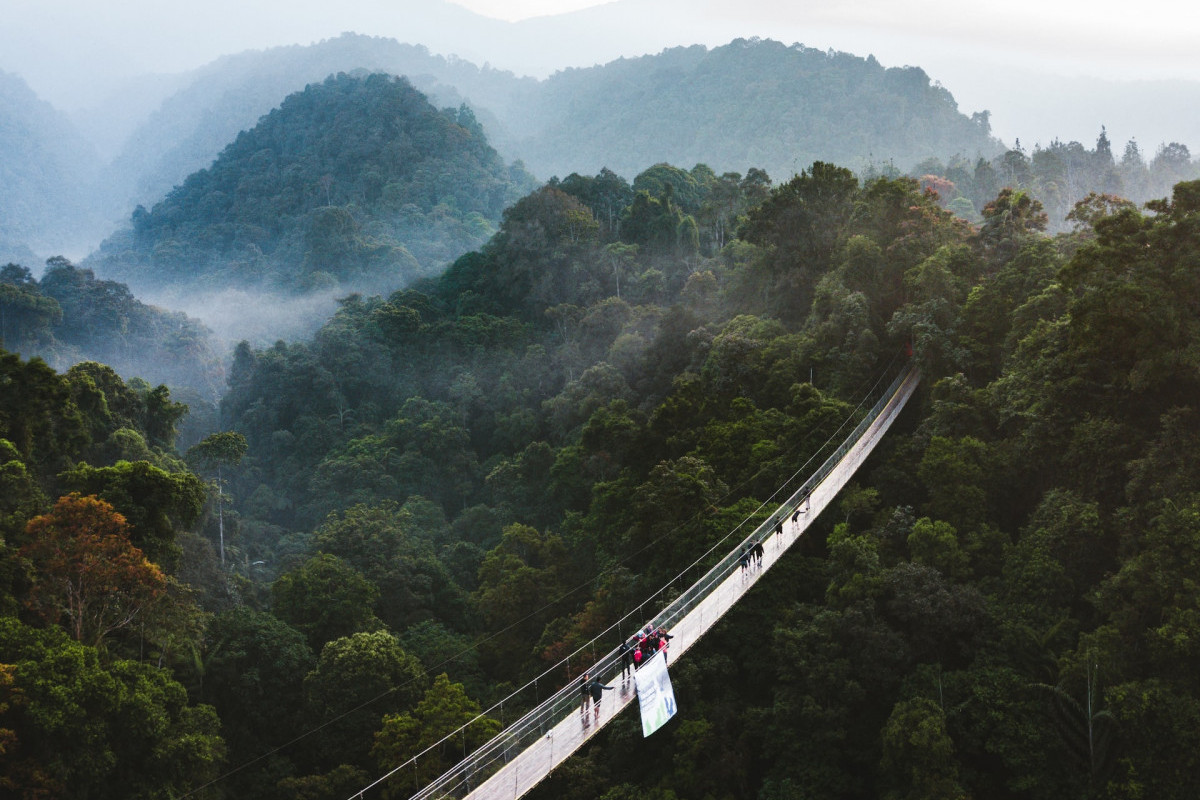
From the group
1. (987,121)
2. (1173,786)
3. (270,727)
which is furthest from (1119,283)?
(987,121)

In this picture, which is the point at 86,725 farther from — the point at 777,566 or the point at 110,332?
the point at 110,332

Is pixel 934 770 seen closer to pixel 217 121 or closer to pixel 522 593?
Result: pixel 522 593

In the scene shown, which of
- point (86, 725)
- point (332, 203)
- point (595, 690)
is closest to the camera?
point (595, 690)

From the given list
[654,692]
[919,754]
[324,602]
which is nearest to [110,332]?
[324,602]

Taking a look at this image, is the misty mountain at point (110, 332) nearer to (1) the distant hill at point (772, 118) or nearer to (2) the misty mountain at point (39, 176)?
(2) the misty mountain at point (39, 176)

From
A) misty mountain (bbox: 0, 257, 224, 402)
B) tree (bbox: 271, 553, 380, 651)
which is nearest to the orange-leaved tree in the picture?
tree (bbox: 271, 553, 380, 651)

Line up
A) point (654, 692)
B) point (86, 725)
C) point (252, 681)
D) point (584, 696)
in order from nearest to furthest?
point (654, 692) < point (584, 696) < point (86, 725) < point (252, 681)

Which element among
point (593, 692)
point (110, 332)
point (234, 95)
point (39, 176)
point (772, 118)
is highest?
point (234, 95)
